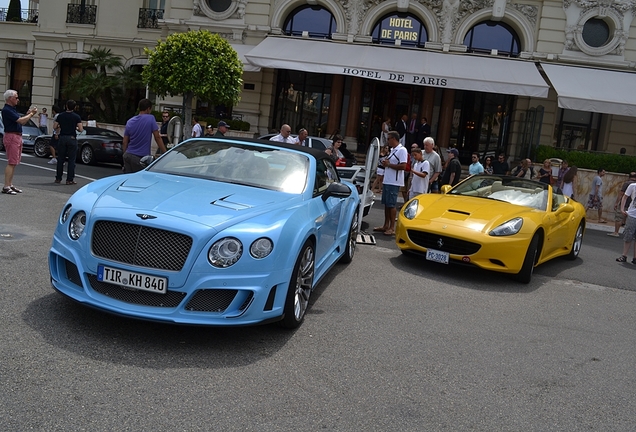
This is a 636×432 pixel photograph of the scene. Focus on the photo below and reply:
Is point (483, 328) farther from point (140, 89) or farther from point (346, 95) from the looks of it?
point (140, 89)

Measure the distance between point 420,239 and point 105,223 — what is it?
15.2 feet

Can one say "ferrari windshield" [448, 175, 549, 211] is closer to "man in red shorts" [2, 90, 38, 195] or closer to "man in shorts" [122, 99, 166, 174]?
"man in shorts" [122, 99, 166, 174]

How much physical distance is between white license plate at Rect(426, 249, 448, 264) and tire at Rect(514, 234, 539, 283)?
963mm

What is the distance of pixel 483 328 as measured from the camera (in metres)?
5.82

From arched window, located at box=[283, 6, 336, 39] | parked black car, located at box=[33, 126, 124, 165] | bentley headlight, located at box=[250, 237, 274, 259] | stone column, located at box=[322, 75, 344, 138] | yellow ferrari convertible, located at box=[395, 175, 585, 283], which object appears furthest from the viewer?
arched window, located at box=[283, 6, 336, 39]

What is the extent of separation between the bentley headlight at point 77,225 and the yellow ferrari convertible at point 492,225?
4569mm

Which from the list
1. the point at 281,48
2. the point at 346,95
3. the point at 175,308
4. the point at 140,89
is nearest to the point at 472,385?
the point at 175,308

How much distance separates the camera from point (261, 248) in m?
4.46

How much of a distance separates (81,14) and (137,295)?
2948 cm

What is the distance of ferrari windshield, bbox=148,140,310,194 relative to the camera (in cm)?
577

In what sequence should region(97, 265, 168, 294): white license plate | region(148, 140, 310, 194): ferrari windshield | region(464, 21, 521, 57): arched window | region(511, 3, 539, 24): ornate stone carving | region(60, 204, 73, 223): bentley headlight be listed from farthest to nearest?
region(464, 21, 521, 57): arched window
region(511, 3, 539, 24): ornate stone carving
region(148, 140, 310, 194): ferrari windshield
region(60, 204, 73, 223): bentley headlight
region(97, 265, 168, 294): white license plate

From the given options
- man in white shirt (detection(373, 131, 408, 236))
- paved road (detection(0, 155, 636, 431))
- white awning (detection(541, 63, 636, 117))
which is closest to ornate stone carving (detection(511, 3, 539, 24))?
white awning (detection(541, 63, 636, 117))

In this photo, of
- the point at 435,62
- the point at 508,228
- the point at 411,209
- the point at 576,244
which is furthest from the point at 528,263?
the point at 435,62

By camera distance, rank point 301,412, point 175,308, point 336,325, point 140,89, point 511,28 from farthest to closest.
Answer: point 140,89 < point 511,28 < point 336,325 < point 175,308 < point 301,412
